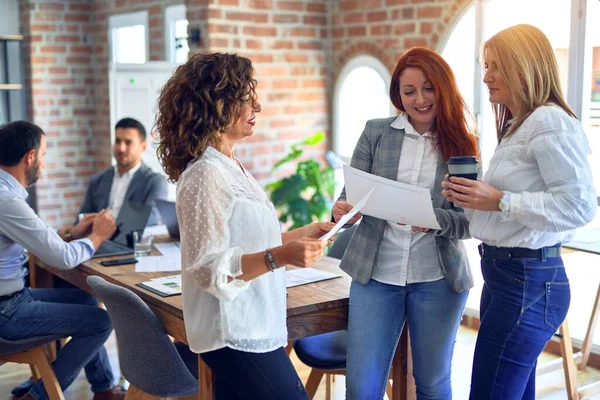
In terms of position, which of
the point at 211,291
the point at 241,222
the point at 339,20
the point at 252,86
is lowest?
the point at 211,291

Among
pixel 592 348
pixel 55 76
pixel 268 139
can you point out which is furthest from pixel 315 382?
pixel 55 76

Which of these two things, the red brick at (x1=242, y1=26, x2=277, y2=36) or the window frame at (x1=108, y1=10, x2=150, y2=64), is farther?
the window frame at (x1=108, y1=10, x2=150, y2=64)

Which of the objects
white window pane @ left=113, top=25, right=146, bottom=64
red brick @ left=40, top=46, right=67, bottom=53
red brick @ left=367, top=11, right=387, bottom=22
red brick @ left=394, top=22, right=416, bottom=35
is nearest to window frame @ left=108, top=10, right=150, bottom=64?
white window pane @ left=113, top=25, right=146, bottom=64

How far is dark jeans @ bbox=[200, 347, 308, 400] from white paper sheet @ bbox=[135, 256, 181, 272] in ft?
4.02

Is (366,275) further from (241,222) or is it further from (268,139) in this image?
(268,139)

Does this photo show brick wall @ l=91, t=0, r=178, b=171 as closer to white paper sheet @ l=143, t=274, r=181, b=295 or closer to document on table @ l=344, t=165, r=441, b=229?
white paper sheet @ l=143, t=274, r=181, b=295

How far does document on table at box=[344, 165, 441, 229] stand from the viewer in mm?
2229

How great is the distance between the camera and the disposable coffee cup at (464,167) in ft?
7.04

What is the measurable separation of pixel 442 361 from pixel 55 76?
5.14 meters

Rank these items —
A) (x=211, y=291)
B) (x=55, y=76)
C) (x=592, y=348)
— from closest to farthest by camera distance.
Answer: (x=211, y=291)
(x=592, y=348)
(x=55, y=76)

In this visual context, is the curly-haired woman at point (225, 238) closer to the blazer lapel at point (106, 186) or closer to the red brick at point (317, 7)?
the blazer lapel at point (106, 186)

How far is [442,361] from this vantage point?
247 centimetres

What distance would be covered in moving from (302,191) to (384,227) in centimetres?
272

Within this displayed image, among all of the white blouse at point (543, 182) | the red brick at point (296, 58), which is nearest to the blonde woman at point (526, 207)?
the white blouse at point (543, 182)
